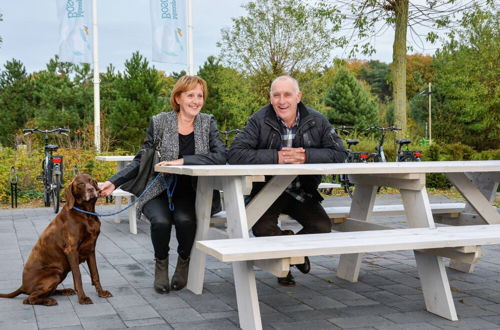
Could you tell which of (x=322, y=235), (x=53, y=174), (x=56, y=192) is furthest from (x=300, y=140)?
(x=53, y=174)

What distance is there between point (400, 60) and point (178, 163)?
1237cm

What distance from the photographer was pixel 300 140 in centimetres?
460

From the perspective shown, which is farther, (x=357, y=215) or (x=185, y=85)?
(x=357, y=215)

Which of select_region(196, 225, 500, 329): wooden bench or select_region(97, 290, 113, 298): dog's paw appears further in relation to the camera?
select_region(97, 290, 113, 298): dog's paw

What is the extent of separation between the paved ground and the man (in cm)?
42

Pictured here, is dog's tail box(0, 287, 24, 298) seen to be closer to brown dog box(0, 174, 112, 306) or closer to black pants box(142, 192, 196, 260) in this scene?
brown dog box(0, 174, 112, 306)

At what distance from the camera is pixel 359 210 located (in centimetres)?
495

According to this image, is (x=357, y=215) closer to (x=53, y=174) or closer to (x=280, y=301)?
(x=280, y=301)

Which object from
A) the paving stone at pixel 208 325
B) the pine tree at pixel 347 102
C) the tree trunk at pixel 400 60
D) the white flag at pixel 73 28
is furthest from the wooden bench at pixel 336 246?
the pine tree at pixel 347 102

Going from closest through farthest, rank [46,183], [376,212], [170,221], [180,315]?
[180,315] < [170,221] < [376,212] < [46,183]

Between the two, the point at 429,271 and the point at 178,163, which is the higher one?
the point at 178,163

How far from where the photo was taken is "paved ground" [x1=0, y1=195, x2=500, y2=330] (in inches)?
144

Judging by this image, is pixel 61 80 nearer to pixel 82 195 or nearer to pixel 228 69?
pixel 228 69

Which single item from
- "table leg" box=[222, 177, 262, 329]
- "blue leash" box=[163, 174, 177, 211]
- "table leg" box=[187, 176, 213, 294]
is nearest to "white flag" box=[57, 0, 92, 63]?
"blue leash" box=[163, 174, 177, 211]
